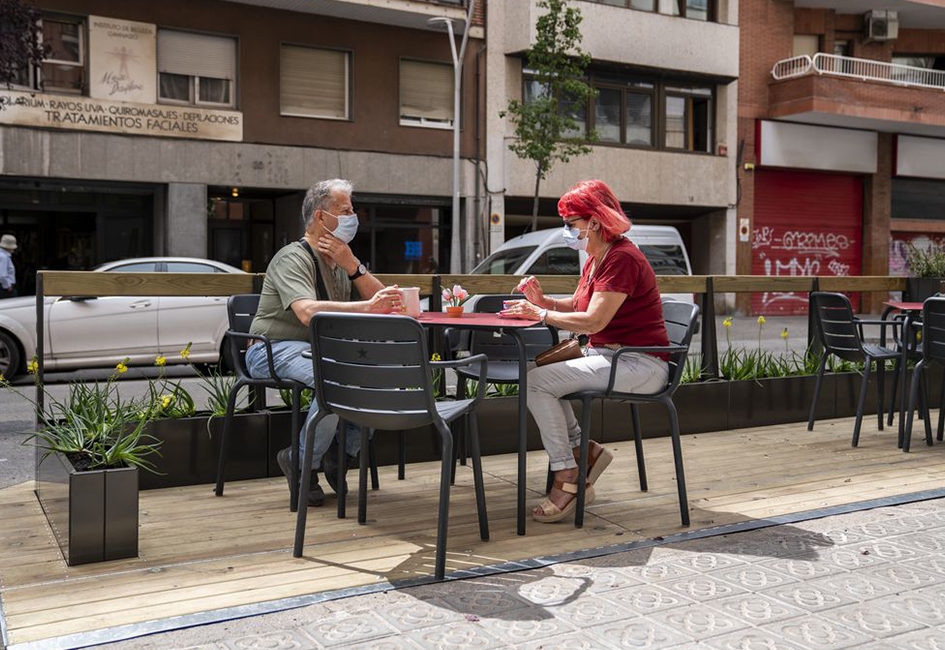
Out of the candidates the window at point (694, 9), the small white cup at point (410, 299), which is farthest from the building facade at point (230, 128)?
the small white cup at point (410, 299)

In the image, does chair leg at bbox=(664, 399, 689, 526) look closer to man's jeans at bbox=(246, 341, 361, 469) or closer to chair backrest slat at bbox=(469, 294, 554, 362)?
chair backrest slat at bbox=(469, 294, 554, 362)

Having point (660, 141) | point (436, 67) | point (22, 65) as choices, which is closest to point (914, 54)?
point (660, 141)

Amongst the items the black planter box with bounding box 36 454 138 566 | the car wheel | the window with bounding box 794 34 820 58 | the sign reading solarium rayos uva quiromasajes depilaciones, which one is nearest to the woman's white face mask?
the black planter box with bounding box 36 454 138 566

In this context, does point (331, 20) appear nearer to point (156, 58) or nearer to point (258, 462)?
point (156, 58)

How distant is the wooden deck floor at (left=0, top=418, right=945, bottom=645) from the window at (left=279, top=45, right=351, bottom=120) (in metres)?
15.6

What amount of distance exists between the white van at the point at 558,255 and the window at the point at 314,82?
6544 millimetres

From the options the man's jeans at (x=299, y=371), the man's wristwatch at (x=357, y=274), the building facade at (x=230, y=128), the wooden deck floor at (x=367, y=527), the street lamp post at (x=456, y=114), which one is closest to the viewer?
the wooden deck floor at (x=367, y=527)

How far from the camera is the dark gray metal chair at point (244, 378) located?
5.07m

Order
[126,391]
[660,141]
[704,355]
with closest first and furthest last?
[126,391] → [704,355] → [660,141]

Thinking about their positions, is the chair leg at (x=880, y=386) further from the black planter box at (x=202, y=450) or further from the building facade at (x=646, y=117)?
the building facade at (x=646, y=117)

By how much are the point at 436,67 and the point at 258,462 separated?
17998mm

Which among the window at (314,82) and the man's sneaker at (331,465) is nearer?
the man's sneaker at (331,465)

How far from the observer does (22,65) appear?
12.9m

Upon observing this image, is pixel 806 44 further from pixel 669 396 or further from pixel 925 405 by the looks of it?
pixel 669 396
